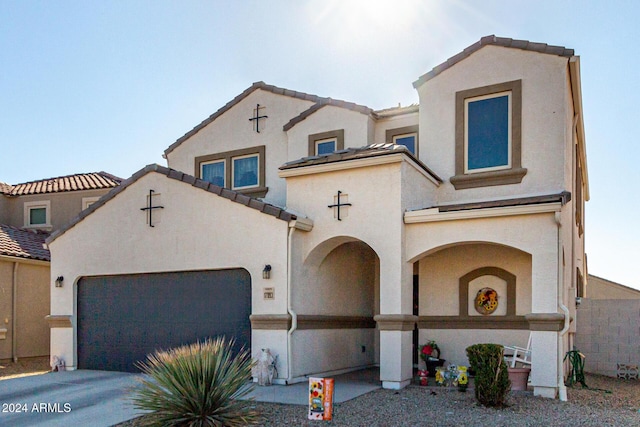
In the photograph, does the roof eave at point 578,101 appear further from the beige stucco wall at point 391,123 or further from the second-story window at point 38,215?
the second-story window at point 38,215

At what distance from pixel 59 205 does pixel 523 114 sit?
17.1m

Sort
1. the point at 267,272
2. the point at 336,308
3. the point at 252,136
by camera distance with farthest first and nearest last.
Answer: the point at 252,136
the point at 336,308
the point at 267,272

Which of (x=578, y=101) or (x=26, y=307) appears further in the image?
(x=26, y=307)

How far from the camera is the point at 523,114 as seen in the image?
41.4 feet

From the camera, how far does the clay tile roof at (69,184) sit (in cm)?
2130

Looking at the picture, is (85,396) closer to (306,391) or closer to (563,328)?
(306,391)

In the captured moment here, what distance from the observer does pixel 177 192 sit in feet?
43.3

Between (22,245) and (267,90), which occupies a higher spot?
(267,90)

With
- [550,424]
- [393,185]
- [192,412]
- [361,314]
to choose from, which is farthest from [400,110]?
[192,412]

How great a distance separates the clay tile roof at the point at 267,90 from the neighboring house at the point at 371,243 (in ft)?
0.28

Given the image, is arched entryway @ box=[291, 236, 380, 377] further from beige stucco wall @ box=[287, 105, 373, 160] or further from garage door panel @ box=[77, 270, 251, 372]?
beige stucco wall @ box=[287, 105, 373, 160]

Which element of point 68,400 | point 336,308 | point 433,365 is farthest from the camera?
point 336,308

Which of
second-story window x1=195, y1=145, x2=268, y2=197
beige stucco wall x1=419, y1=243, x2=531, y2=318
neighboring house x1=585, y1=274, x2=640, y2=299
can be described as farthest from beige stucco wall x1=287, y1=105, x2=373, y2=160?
neighboring house x1=585, y1=274, x2=640, y2=299

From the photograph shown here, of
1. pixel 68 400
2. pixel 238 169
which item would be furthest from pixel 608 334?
pixel 68 400
